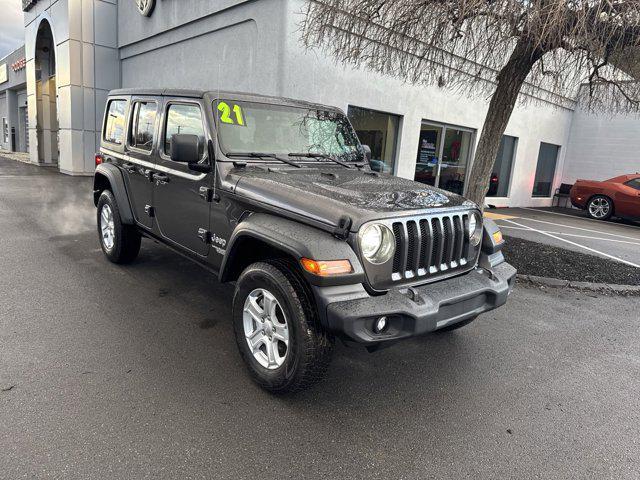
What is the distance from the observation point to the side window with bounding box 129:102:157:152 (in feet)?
14.8

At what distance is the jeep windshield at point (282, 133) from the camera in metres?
3.76

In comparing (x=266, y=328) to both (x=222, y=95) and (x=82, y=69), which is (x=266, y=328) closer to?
(x=222, y=95)

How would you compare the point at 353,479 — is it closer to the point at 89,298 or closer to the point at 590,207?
the point at 89,298

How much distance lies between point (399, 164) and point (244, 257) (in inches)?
318

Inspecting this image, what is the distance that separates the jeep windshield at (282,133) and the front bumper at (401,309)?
1697 millimetres

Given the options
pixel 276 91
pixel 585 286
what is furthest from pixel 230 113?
pixel 585 286

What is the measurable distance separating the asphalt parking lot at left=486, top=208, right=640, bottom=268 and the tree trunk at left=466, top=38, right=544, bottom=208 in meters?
2.83

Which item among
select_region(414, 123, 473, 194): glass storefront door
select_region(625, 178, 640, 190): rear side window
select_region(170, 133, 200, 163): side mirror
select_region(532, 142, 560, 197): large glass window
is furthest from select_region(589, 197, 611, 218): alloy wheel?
select_region(170, 133, 200, 163): side mirror

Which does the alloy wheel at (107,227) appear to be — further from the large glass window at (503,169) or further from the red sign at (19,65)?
the red sign at (19,65)

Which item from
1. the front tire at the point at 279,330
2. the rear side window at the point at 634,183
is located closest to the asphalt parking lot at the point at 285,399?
the front tire at the point at 279,330

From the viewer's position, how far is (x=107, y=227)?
5664mm

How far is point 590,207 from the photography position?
1415 centimetres

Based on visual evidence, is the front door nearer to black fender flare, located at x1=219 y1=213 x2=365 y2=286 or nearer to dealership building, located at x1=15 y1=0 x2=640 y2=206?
black fender flare, located at x1=219 y1=213 x2=365 y2=286

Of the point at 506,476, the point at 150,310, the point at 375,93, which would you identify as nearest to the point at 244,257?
the point at 150,310
